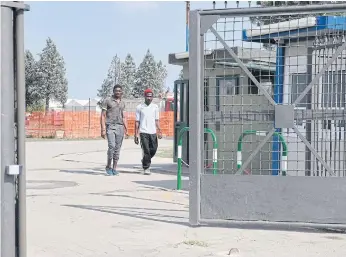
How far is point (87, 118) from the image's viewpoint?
40.3 meters

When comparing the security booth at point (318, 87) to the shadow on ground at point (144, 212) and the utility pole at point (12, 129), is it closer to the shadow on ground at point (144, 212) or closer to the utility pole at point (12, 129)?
the shadow on ground at point (144, 212)

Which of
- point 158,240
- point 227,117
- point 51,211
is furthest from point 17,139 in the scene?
point 51,211

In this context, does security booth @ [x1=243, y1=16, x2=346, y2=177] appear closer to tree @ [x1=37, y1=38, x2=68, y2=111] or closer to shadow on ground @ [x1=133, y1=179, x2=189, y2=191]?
shadow on ground @ [x1=133, y1=179, x2=189, y2=191]

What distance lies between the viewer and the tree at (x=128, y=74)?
87.2 meters

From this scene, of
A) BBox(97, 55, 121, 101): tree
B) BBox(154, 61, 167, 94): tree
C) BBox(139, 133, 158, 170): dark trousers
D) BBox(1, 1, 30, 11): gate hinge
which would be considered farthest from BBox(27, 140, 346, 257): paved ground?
BBox(154, 61, 167, 94): tree

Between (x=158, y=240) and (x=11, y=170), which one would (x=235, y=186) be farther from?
(x=11, y=170)

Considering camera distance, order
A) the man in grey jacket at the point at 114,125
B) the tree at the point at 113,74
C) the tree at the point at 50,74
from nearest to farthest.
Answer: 1. the man in grey jacket at the point at 114,125
2. the tree at the point at 50,74
3. the tree at the point at 113,74

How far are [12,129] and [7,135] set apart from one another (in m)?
0.05

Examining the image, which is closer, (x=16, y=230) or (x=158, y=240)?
(x=16, y=230)

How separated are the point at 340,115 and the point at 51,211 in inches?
172

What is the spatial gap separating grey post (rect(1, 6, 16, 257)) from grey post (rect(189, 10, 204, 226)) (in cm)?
386

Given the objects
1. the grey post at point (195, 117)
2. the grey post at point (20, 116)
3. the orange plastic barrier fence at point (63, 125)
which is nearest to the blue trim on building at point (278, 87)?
the grey post at point (195, 117)

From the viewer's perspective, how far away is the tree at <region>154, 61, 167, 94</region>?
298 feet

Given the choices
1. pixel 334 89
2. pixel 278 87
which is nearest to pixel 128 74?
pixel 278 87
